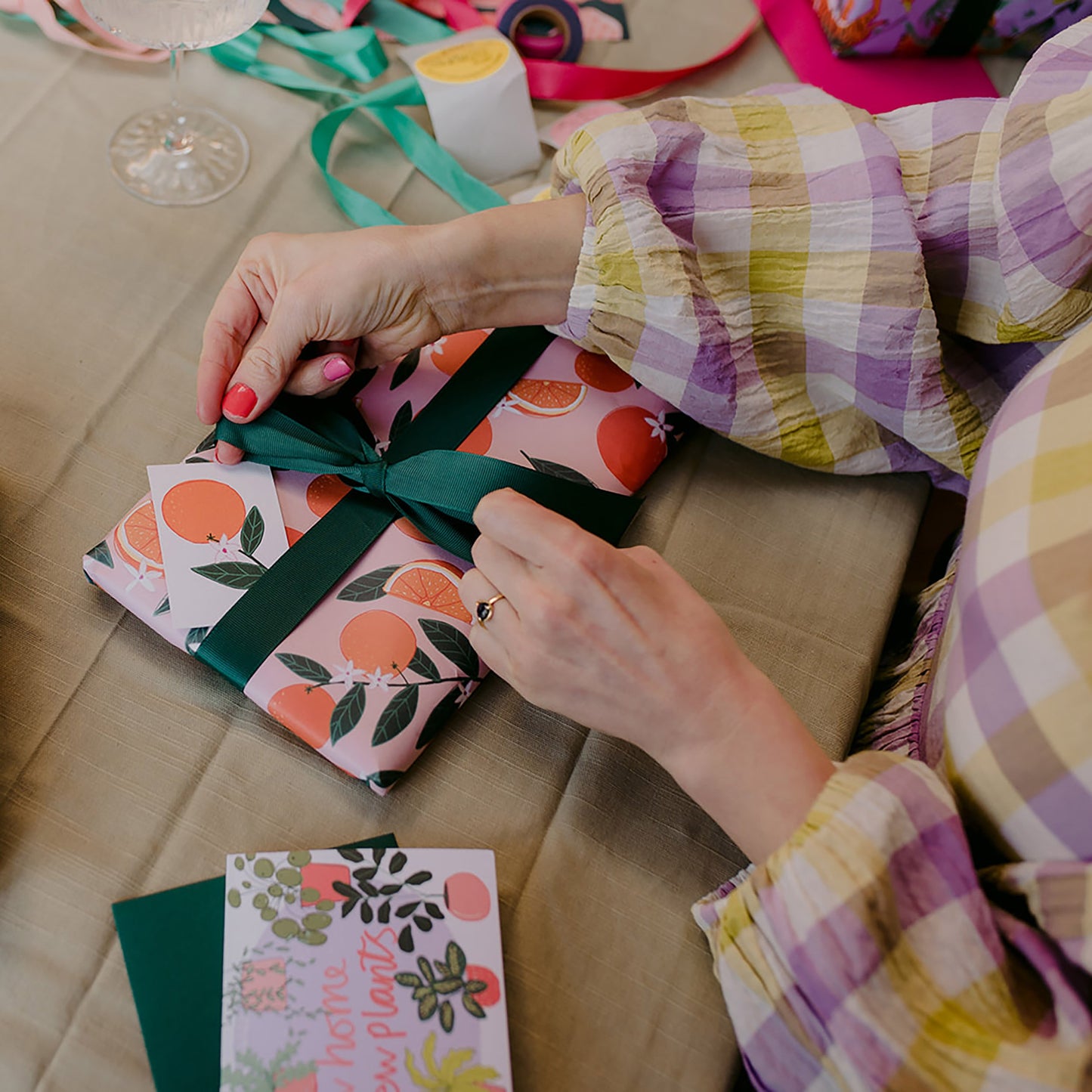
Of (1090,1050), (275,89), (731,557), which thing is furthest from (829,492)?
(275,89)

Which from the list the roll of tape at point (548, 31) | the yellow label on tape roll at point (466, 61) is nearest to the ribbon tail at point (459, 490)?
the yellow label on tape roll at point (466, 61)

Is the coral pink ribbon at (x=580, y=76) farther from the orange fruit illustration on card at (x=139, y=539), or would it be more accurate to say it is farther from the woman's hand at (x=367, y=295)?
the orange fruit illustration on card at (x=139, y=539)

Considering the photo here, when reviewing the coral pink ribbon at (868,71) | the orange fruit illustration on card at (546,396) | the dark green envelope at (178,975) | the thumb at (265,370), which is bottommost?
the dark green envelope at (178,975)

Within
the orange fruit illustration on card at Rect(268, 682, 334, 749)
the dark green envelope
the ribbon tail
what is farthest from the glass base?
the dark green envelope

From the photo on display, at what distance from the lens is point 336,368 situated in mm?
678

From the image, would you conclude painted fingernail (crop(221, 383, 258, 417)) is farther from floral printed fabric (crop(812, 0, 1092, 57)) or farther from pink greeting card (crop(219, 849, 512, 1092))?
floral printed fabric (crop(812, 0, 1092, 57))

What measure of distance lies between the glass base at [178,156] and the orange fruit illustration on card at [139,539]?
1.15 ft

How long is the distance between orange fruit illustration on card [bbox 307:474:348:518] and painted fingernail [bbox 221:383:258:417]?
7 centimetres

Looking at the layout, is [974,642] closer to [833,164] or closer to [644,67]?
[833,164]

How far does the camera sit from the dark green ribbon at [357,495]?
62cm

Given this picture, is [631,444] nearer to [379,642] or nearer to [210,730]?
[379,642]

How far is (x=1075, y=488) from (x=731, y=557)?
25 centimetres

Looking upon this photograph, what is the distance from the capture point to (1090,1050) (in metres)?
0.44

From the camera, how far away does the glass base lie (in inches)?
33.9
